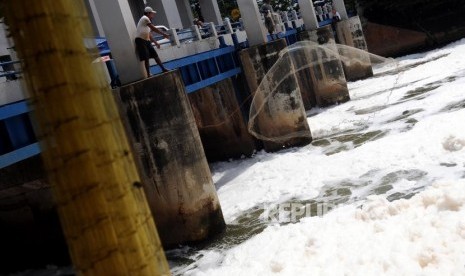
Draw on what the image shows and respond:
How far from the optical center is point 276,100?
15.9 meters

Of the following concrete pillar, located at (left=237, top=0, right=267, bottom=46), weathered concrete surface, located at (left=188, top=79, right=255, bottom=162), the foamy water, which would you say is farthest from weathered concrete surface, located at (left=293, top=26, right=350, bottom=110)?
weathered concrete surface, located at (left=188, top=79, right=255, bottom=162)

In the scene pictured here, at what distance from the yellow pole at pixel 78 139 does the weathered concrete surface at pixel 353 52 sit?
28.8 metres

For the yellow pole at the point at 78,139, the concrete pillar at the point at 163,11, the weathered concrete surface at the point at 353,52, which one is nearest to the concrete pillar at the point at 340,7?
the weathered concrete surface at the point at 353,52

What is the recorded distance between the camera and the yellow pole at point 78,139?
1.48m

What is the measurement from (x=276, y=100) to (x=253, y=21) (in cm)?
325

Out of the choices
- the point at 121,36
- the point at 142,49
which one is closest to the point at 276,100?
the point at 142,49

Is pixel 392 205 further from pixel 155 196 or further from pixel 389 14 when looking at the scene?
pixel 389 14

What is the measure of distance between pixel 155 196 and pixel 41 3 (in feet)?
27.8

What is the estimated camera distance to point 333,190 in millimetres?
10875

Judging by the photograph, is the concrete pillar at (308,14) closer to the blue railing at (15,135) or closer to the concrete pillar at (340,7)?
the concrete pillar at (340,7)

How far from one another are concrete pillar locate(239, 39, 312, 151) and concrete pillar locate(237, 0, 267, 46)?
61cm

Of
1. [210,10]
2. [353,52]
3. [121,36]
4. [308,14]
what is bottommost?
[353,52]

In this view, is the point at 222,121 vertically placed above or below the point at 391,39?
below

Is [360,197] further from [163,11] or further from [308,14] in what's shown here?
[163,11]
